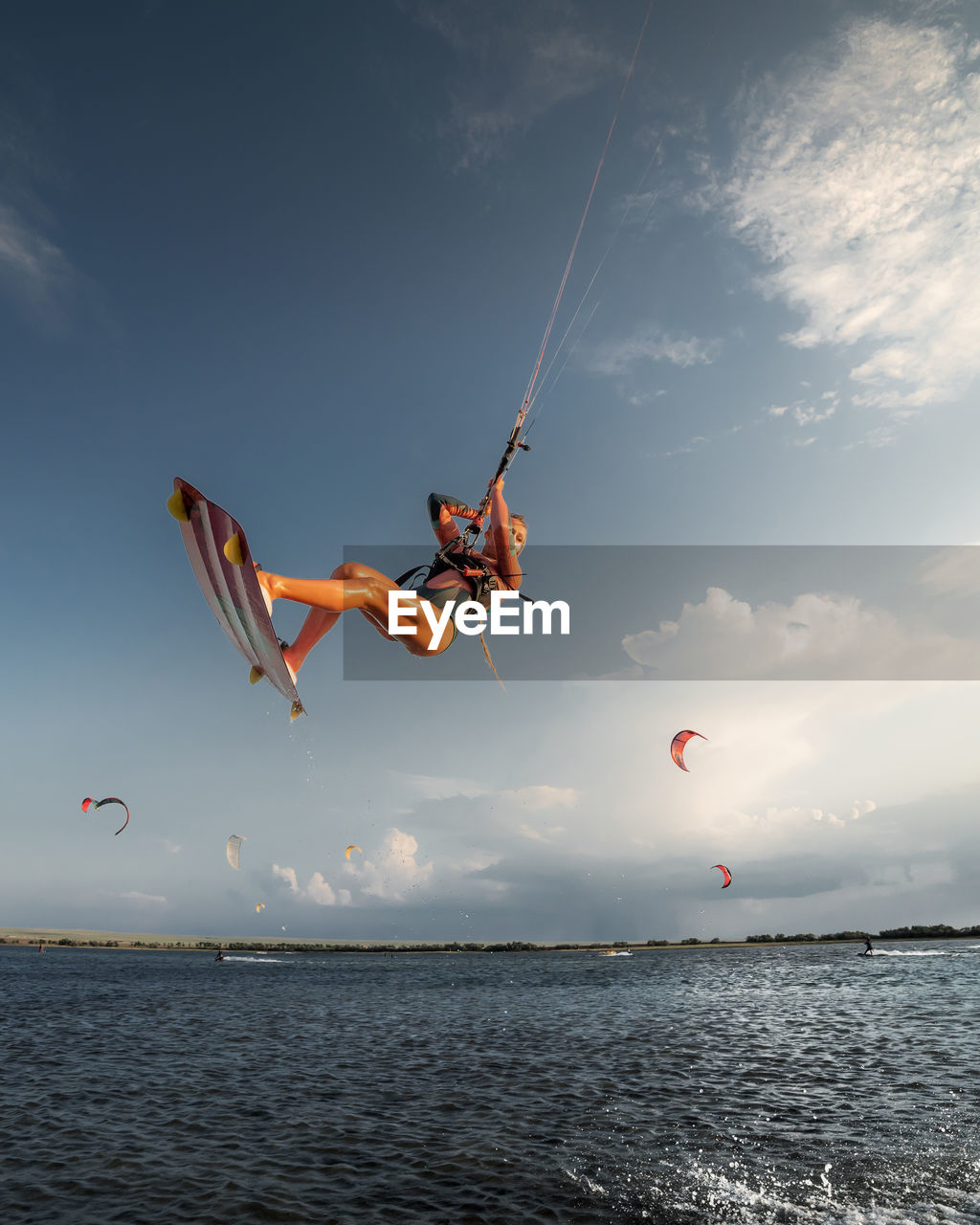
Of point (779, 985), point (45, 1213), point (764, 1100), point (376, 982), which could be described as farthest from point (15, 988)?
point (779, 985)

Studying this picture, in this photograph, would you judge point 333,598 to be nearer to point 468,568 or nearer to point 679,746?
point 468,568

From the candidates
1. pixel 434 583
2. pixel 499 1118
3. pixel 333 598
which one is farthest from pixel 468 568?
pixel 499 1118

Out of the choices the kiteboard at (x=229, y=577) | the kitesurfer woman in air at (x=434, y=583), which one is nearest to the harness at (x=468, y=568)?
the kitesurfer woman in air at (x=434, y=583)

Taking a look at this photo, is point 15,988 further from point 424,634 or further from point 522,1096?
point 424,634

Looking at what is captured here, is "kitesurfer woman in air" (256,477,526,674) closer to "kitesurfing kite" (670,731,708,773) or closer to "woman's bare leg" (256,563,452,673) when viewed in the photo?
"woman's bare leg" (256,563,452,673)

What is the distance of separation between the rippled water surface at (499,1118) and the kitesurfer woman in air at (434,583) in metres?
8.06

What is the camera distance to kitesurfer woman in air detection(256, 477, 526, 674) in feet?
16.7

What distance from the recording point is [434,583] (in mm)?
6375

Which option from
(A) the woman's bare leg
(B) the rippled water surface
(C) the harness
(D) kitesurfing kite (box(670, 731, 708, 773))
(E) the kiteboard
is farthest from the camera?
(D) kitesurfing kite (box(670, 731, 708, 773))

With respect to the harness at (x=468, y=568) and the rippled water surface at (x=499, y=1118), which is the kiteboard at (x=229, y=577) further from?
the rippled water surface at (x=499, y=1118)

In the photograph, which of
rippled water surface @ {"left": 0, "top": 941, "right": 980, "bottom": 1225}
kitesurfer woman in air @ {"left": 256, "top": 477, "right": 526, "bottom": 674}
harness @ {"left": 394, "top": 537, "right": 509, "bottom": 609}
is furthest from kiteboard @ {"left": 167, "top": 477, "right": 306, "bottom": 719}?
rippled water surface @ {"left": 0, "top": 941, "right": 980, "bottom": 1225}

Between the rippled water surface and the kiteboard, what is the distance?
8283 millimetres

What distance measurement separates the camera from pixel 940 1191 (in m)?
8.35

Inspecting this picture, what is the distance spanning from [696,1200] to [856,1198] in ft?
6.95
